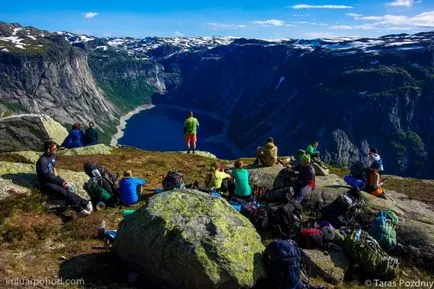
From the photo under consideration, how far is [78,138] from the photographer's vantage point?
1567 inches

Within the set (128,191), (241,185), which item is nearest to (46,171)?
(128,191)

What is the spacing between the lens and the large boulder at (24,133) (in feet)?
135

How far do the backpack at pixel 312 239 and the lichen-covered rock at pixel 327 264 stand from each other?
0.44m

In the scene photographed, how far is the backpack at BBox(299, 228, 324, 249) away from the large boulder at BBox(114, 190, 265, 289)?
119 inches

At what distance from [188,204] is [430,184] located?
29.0m

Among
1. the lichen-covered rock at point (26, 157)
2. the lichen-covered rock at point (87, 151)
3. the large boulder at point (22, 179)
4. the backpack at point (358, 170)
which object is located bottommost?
the lichen-covered rock at point (87, 151)

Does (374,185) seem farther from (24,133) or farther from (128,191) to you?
(24,133)

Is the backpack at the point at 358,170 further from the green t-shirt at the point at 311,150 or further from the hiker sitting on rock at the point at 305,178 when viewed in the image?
the green t-shirt at the point at 311,150

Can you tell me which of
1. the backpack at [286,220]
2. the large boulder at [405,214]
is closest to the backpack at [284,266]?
the backpack at [286,220]

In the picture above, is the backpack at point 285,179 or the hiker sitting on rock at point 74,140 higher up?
the backpack at point 285,179

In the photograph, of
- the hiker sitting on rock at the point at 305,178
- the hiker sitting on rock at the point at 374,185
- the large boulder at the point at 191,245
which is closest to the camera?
the large boulder at the point at 191,245

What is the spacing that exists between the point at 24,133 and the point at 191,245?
111ft

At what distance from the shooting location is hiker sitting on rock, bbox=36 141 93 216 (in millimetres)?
20469

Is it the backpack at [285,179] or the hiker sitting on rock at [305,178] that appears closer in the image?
the hiker sitting on rock at [305,178]
